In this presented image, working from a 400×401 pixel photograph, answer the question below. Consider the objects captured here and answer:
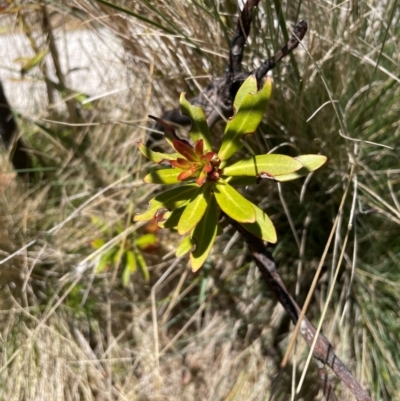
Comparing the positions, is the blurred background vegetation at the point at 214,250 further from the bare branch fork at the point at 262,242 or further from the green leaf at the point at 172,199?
the green leaf at the point at 172,199

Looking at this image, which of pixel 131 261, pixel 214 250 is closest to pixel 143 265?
pixel 131 261

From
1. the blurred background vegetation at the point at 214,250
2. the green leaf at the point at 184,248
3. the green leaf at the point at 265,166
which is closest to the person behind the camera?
the green leaf at the point at 265,166

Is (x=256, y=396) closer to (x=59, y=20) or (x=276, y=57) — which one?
(x=276, y=57)

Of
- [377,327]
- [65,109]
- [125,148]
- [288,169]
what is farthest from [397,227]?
[65,109]

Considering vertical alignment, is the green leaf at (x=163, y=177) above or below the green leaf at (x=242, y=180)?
above

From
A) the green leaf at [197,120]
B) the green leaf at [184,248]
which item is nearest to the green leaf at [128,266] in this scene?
the green leaf at [184,248]

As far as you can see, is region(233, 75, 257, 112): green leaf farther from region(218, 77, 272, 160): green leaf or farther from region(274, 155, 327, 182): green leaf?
region(274, 155, 327, 182): green leaf
